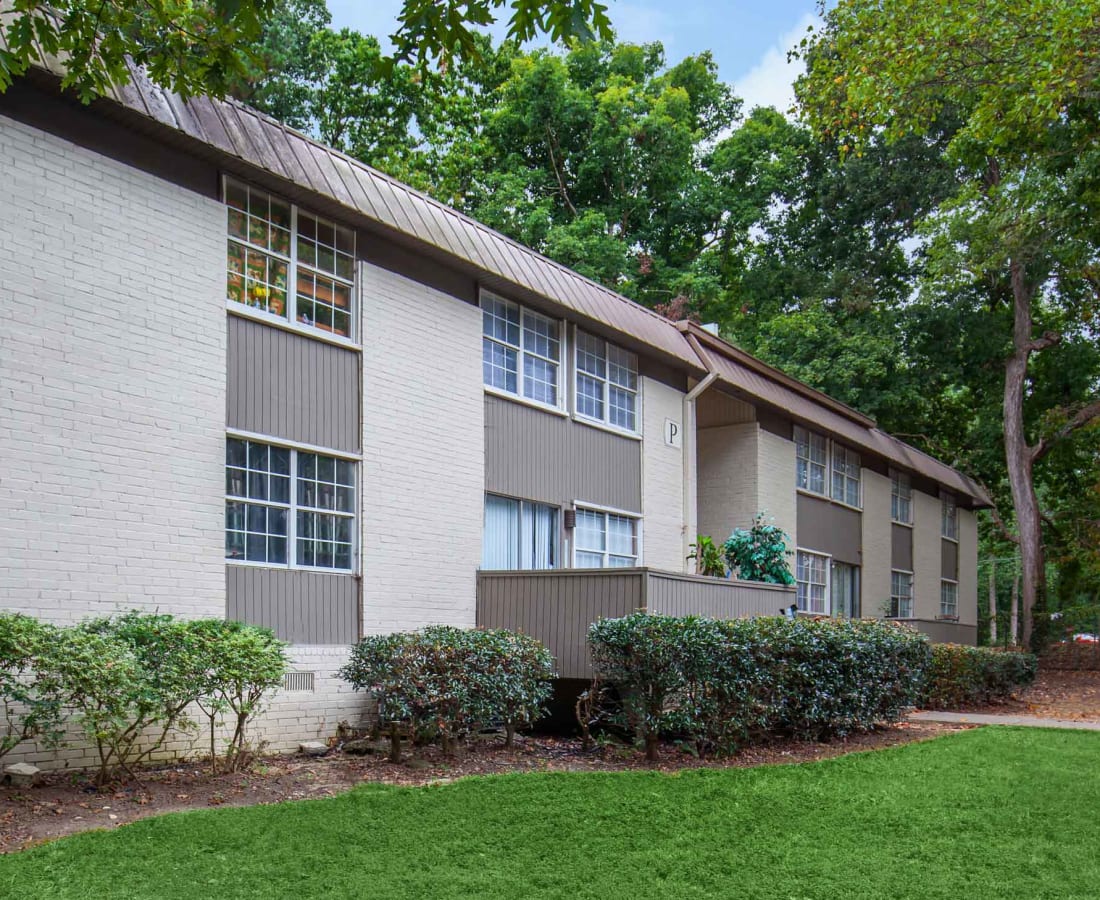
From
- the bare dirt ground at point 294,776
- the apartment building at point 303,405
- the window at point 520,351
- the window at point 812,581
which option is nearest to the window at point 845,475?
the window at point 812,581

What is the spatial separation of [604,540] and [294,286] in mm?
6399

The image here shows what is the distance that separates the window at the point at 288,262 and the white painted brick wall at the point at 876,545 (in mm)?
15803

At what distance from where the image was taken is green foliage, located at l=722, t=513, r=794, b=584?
1605 centimetres

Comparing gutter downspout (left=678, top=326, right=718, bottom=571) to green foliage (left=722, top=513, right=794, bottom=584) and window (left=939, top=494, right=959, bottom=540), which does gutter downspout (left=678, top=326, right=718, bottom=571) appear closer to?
green foliage (left=722, top=513, right=794, bottom=584)

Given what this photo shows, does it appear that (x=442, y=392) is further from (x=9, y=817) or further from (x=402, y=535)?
(x=9, y=817)

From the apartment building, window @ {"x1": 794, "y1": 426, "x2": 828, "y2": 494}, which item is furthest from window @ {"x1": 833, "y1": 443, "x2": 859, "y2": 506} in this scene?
the apartment building

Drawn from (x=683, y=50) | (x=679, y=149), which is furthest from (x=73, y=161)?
(x=683, y=50)

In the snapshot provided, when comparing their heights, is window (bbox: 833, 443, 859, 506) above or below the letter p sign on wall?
below

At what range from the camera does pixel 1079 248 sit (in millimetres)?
22766

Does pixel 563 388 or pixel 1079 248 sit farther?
pixel 1079 248

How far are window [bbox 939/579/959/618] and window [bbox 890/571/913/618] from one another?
7.75 ft

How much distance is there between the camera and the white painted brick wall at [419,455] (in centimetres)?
1188

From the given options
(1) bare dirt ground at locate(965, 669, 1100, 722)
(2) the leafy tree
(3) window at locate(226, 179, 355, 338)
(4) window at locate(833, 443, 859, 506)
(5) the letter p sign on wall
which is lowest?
(1) bare dirt ground at locate(965, 669, 1100, 722)

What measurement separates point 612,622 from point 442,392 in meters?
3.90
